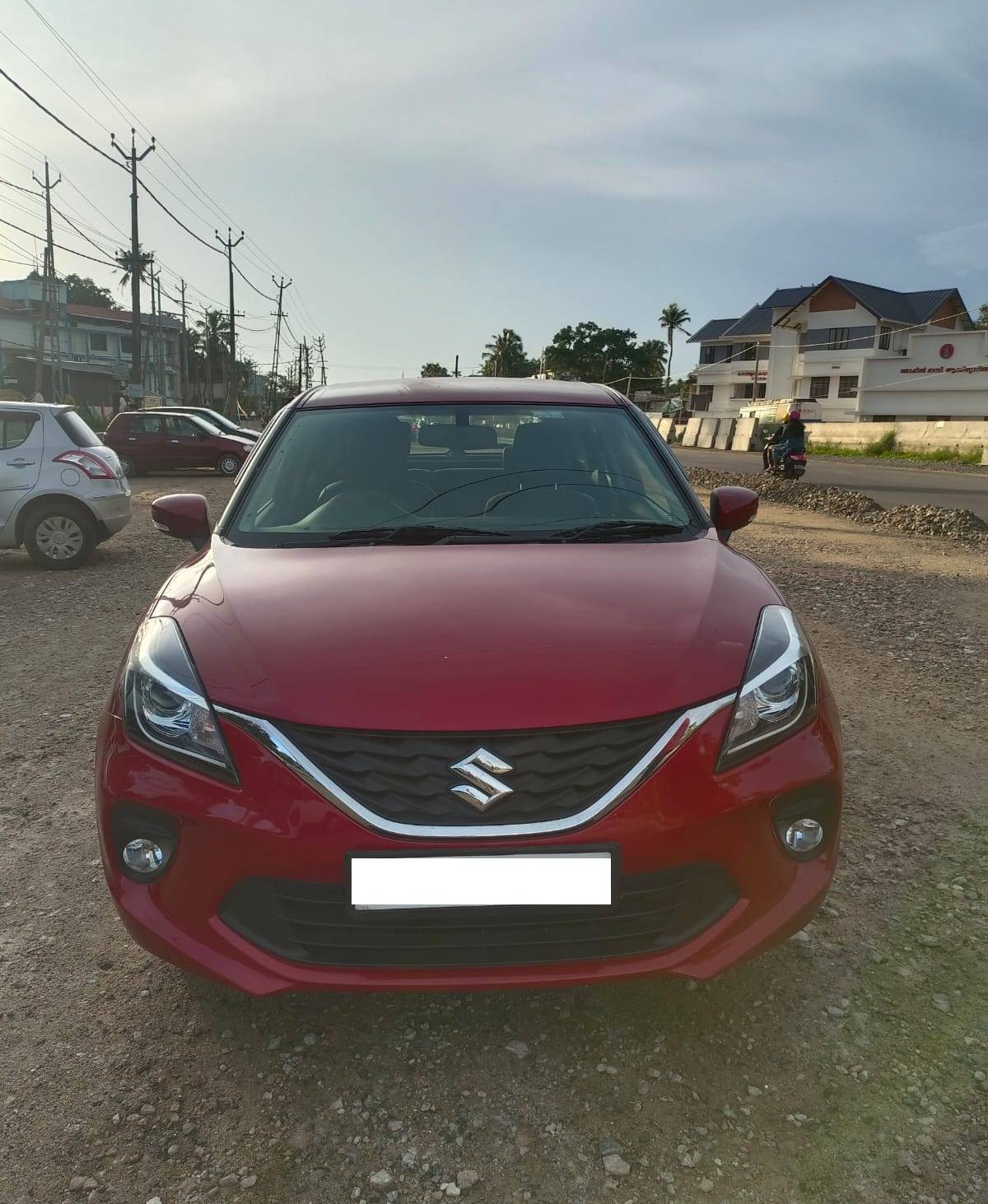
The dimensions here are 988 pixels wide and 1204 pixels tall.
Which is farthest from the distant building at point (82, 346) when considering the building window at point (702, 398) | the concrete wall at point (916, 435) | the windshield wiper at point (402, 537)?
the windshield wiper at point (402, 537)

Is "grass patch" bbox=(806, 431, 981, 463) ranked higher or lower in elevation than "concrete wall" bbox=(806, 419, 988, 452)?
lower

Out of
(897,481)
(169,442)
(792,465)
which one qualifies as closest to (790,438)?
(792,465)

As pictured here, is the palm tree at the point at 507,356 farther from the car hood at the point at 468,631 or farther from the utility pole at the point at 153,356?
the car hood at the point at 468,631

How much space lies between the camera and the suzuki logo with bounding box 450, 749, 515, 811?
1.81 meters

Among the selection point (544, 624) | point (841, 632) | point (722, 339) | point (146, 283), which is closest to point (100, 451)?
point (841, 632)

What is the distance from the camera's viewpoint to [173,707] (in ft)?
6.66

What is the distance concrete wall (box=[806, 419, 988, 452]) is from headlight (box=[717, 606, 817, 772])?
2571 cm

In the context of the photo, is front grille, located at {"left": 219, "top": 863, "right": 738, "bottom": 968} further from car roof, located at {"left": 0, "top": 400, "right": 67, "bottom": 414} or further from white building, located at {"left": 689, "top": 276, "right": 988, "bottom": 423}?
white building, located at {"left": 689, "top": 276, "right": 988, "bottom": 423}

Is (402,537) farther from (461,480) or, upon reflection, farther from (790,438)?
(790,438)

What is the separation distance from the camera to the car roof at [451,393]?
3.53 meters

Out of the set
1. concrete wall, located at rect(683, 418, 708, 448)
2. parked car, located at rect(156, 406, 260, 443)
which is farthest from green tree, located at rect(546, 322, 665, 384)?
parked car, located at rect(156, 406, 260, 443)

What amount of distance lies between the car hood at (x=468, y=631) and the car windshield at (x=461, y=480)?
0.20 meters

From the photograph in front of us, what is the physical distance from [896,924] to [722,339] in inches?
2898

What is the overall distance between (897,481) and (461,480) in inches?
681
